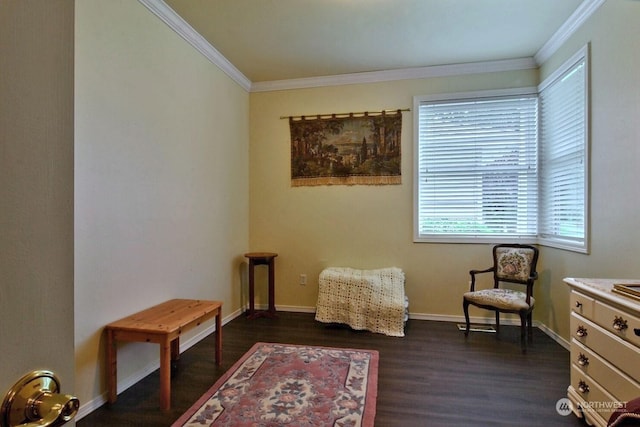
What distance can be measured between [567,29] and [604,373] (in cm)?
285

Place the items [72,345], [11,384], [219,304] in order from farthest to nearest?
[219,304], [72,345], [11,384]

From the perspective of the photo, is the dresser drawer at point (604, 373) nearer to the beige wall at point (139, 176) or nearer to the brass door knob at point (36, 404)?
the brass door knob at point (36, 404)

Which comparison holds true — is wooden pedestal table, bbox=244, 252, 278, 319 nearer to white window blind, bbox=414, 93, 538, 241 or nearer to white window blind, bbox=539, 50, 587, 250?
white window blind, bbox=414, 93, 538, 241

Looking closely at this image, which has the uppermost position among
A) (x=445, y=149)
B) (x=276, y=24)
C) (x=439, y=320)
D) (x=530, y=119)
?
(x=276, y=24)

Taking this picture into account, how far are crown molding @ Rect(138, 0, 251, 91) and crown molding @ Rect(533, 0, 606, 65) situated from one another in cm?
325

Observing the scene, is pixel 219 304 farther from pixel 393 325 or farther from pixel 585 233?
pixel 585 233

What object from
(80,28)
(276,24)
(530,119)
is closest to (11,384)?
(80,28)

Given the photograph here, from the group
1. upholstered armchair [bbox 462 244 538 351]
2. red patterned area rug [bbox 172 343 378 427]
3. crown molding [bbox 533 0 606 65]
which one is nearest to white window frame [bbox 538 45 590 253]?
crown molding [bbox 533 0 606 65]

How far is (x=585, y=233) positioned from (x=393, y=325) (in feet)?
6.16

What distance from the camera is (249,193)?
171 inches

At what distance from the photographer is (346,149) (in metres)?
4.09

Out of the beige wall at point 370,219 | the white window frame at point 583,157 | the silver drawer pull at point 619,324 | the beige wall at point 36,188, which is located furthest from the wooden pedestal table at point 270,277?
the beige wall at point 36,188

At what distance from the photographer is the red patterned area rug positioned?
197cm

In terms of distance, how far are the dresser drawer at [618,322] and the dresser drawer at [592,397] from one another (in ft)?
1.09
